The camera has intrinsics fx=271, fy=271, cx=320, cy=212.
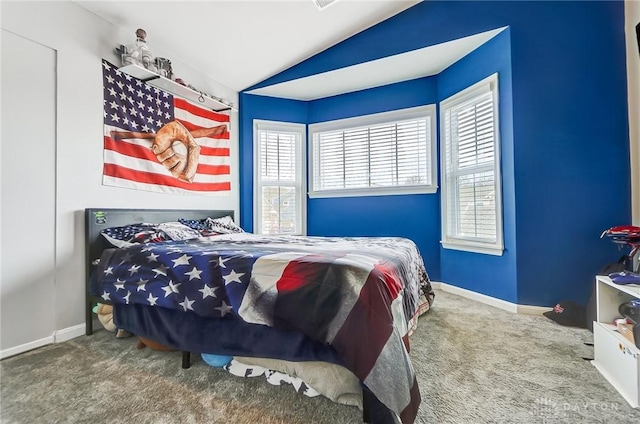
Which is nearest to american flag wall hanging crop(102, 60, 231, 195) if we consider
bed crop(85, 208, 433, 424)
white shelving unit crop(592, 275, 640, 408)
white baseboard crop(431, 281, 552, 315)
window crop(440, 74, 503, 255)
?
bed crop(85, 208, 433, 424)

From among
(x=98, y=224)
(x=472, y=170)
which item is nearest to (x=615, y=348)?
(x=472, y=170)

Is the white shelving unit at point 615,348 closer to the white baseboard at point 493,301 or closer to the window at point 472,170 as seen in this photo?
the white baseboard at point 493,301

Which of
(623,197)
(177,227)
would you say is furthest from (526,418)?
(177,227)

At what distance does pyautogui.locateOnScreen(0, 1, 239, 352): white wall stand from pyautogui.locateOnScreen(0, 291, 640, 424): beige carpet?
0.45 metres

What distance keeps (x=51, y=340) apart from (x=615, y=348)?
3459mm

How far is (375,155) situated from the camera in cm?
365

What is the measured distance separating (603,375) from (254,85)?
4116 millimetres

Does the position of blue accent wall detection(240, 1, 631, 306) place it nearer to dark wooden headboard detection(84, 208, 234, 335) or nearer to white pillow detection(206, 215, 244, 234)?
white pillow detection(206, 215, 244, 234)

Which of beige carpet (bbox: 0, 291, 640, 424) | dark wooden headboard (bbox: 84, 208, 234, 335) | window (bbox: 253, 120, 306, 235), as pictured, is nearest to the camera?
beige carpet (bbox: 0, 291, 640, 424)

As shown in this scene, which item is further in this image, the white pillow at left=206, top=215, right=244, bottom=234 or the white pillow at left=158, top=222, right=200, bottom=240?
the white pillow at left=206, top=215, right=244, bottom=234

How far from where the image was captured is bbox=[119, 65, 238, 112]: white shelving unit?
2353mm

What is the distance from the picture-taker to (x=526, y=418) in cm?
115

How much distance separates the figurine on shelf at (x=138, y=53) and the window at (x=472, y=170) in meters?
3.11

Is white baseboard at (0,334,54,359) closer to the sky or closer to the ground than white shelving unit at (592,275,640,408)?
closer to the ground
